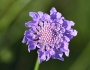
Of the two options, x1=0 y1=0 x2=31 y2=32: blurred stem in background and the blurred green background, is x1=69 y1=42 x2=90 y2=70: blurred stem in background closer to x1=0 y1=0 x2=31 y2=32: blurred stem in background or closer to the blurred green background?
the blurred green background

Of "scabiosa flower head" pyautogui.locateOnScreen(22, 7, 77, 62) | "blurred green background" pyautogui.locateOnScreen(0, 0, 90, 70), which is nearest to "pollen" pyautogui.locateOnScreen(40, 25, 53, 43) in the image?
"scabiosa flower head" pyautogui.locateOnScreen(22, 7, 77, 62)

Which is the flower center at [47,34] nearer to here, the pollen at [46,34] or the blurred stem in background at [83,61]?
the pollen at [46,34]

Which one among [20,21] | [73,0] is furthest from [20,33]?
[73,0]

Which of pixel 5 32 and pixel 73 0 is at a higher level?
pixel 73 0

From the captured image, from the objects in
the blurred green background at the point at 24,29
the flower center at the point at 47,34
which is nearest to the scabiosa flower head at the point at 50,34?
the flower center at the point at 47,34

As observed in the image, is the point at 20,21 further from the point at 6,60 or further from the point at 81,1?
the point at 81,1

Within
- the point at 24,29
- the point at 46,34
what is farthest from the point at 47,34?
the point at 24,29

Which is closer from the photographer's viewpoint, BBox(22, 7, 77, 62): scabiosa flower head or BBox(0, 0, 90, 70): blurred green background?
BBox(22, 7, 77, 62): scabiosa flower head
